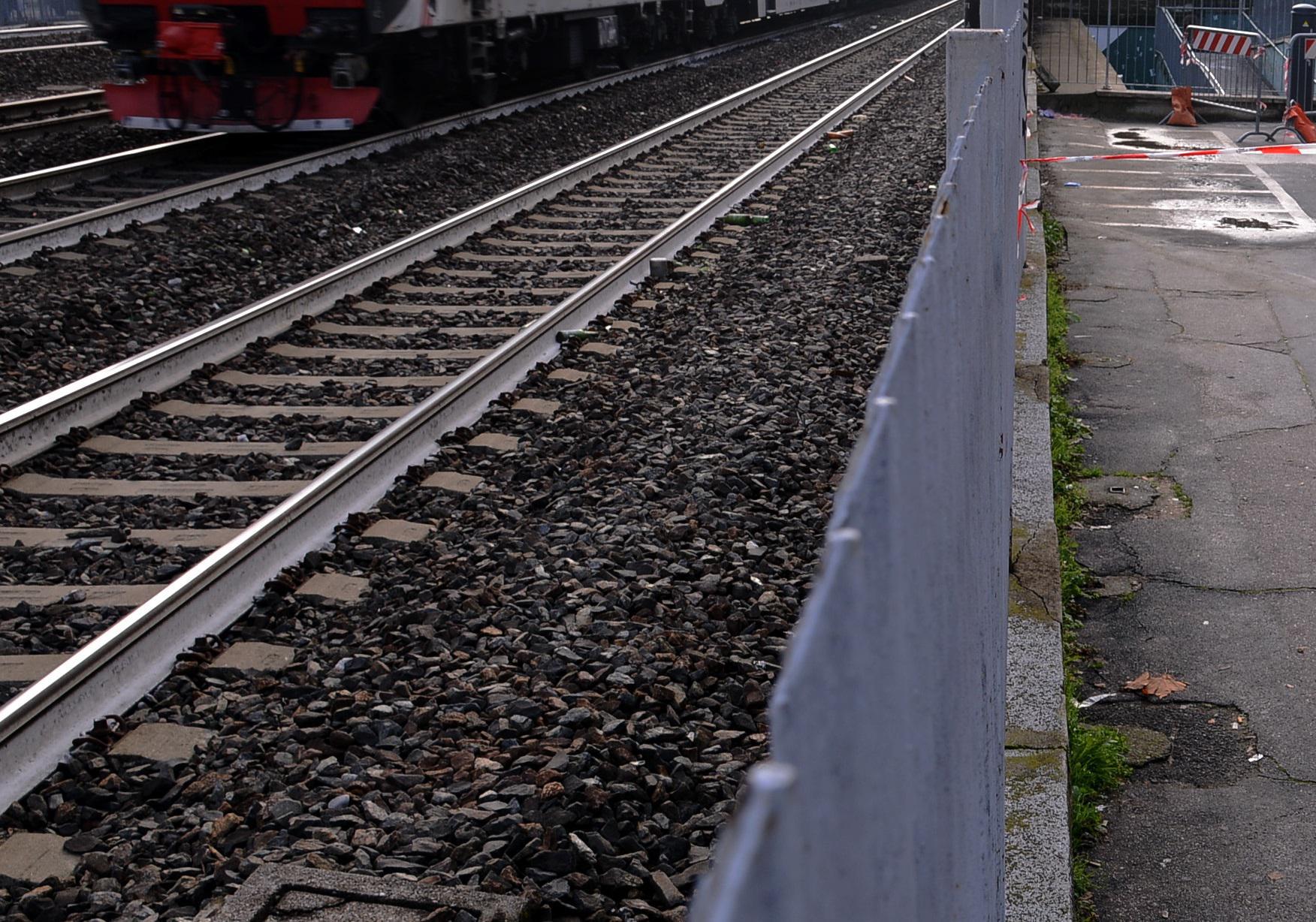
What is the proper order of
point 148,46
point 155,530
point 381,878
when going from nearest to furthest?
point 381,878 < point 155,530 < point 148,46

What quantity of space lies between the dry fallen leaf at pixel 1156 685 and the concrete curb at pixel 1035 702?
12.8 inches

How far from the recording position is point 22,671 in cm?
396

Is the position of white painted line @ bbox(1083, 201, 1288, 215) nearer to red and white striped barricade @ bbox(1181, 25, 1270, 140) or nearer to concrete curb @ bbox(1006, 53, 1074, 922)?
red and white striped barricade @ bbox(1181, 25, 1270, 140)

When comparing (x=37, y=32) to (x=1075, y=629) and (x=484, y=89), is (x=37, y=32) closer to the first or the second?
(x=484, y=89)

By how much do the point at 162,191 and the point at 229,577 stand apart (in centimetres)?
700

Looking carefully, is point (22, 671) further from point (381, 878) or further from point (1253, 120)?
point (1253, 120)

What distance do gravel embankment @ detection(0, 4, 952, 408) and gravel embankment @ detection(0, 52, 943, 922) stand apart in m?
2.38

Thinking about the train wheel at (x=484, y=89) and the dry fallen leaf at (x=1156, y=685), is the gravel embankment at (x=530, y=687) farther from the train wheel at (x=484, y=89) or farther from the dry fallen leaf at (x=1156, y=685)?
the train wheel at (x=484, y=89)

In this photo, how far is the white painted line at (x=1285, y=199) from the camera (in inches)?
457

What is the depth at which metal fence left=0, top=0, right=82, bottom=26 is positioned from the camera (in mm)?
34219

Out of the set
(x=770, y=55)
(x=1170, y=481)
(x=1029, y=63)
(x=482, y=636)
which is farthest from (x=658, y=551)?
(x=770, y=55)

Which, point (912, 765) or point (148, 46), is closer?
point (912, 765)

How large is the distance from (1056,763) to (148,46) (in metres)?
10.9

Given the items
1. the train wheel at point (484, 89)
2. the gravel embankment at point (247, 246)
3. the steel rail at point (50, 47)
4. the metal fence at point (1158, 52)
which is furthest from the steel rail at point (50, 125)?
the metal fence at point (1158, 52)
